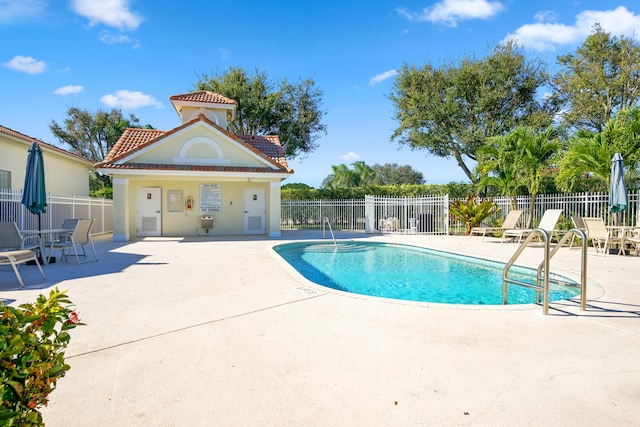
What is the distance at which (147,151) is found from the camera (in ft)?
52.7

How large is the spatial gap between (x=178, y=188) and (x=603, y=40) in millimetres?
25873

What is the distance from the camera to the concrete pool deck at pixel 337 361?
2555mm

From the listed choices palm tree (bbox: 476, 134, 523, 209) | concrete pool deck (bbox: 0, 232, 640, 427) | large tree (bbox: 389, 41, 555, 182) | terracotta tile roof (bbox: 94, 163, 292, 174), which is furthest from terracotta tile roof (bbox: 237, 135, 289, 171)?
concrete pool deck (bbox: 0, 232, 640, 427)

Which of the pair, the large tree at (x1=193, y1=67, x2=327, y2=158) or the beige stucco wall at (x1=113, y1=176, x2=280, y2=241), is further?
the large tree at (x1=193, y1=67, x2=327, y2=158)

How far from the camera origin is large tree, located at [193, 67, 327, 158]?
29250mm

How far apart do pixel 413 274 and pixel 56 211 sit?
13.3 meters

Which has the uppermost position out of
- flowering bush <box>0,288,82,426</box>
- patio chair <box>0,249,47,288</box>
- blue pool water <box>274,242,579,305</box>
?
flowering bush <box>0,288,82,426</box>

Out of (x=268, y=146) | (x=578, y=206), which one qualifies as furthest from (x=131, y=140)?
(x=578, y=206)

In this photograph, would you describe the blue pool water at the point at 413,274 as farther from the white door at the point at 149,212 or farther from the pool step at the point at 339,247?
the white door at the point at 149,212

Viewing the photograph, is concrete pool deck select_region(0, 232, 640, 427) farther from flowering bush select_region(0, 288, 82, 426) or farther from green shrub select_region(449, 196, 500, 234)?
green shrub select_region(449, 196, 500, 234)

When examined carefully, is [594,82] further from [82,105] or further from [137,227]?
[82,105]

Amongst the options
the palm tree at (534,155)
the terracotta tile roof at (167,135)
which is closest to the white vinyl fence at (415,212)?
the palm tree at (534,155)

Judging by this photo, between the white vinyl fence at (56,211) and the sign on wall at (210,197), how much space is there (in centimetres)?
489

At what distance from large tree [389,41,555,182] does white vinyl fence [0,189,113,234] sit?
64.9 feet
